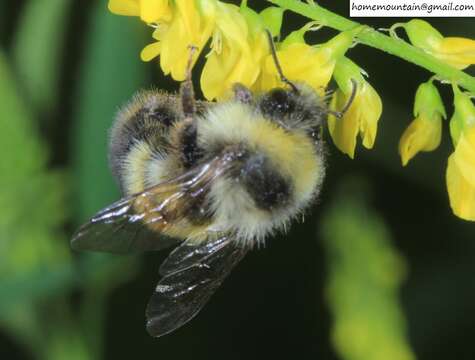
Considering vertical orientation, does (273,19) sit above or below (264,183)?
above

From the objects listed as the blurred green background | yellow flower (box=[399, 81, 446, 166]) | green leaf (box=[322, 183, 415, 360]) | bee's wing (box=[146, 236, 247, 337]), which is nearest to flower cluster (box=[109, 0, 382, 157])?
yellow flower (box=[399, 81, 446, 166])

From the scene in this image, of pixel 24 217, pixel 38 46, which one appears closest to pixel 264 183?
pixel 24 217

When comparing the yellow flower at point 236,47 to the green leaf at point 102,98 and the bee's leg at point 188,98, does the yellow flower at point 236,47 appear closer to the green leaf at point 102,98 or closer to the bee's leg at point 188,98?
the bee's leg at point 188,98

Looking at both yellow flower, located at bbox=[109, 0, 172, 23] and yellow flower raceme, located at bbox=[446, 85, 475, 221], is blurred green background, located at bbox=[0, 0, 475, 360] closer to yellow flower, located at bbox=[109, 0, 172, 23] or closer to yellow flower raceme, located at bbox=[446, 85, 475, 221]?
yellow flower raceme, located at bbox=[446, 85, 475, 221]

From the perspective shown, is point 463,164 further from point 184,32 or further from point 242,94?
point 184,32

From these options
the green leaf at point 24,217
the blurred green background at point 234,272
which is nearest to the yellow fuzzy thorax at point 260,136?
the blurred green background at point 234,272

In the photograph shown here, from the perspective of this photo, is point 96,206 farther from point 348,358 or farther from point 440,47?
point 440,47

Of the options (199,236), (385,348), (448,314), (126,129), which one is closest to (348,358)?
(385,348)
